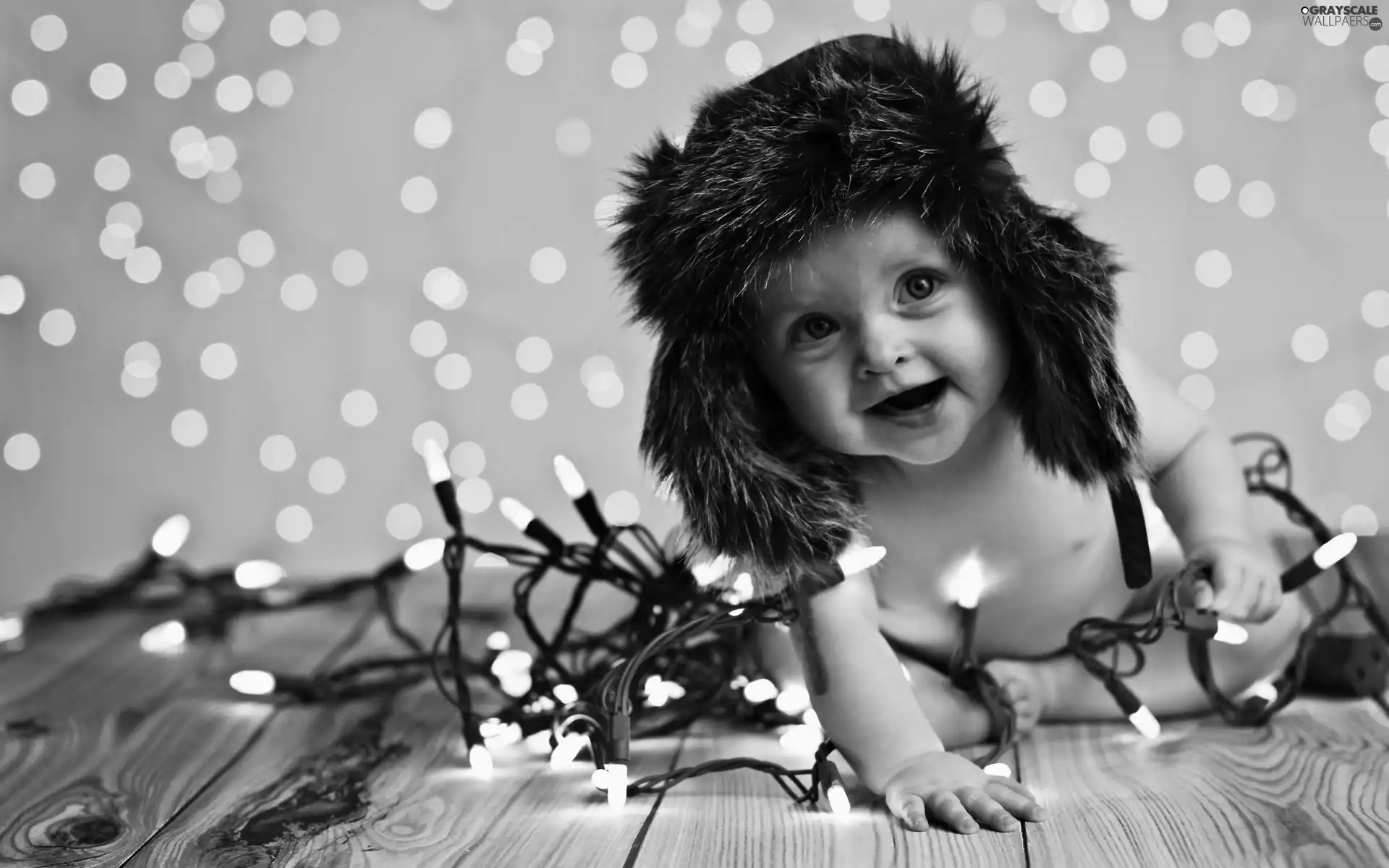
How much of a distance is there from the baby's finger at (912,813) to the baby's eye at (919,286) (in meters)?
0.30

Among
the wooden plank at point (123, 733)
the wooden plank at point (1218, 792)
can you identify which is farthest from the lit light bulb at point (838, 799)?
the wooden plank at point (123, 733)

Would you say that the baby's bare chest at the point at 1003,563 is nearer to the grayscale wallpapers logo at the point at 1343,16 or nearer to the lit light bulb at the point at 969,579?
the lit light bulb at the point at 969,579

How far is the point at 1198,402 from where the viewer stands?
161 centimetres

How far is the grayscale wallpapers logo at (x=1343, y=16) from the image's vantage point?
4.78 ft

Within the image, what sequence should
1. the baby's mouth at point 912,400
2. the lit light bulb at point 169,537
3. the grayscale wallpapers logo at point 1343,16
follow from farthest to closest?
the grayscale wallpapers logo at point 1343,16 < the lit light bulb at point 169,537 < the baby's mouth at point 912,400

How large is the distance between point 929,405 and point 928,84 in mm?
197

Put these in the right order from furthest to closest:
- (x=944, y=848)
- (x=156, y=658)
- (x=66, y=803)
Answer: (x=156, y=658), (x=66, y=803), (x=944, y=848)

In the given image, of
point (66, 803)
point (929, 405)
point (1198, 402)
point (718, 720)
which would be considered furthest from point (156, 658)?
point (1198, 402)

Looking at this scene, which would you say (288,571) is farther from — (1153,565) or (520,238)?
(1153,565)

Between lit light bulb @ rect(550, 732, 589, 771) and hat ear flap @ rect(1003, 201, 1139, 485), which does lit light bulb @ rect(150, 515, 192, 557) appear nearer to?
lit light bulb @ rect(550, 732, 589, 771)

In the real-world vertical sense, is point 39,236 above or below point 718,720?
above

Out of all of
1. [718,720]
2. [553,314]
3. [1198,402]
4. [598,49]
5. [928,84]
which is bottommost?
[718,720]

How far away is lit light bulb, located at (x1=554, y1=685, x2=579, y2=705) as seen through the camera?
0.97m

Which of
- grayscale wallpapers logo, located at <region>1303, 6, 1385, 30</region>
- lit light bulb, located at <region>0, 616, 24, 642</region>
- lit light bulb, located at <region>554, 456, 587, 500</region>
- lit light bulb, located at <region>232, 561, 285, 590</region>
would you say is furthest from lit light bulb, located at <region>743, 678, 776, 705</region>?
grayscale wallpapers logo, located at <region>1303, 6, 1385, 30</region>
